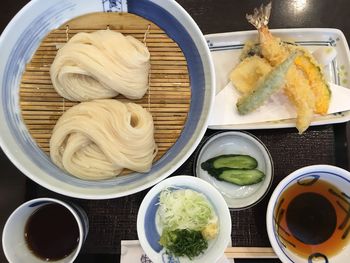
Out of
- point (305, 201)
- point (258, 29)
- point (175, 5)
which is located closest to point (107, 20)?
point (175, 5)

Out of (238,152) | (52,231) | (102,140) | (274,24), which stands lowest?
(52,231)

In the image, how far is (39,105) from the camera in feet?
5.90

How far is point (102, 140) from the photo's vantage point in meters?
1.67

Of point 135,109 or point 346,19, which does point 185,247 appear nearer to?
point 135,109

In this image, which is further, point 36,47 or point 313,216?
point 313,216

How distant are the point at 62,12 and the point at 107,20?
200 mm

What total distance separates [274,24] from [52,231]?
1554 mm

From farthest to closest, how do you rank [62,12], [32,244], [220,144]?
[220,144] < [32,244] < [62,12]

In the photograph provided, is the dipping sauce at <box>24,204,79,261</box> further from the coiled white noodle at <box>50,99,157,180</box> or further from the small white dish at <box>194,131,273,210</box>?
the small white dish at <box>194,131,273,210</box>

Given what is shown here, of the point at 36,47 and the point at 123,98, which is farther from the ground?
the point at 36,47

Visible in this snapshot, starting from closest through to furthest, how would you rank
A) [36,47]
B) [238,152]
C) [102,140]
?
[102,140], [36,47], [238,152]

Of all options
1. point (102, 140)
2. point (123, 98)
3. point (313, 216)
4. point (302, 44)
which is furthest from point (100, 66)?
point (313, 216)

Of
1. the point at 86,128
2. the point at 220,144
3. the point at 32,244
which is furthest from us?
the point at 220,144

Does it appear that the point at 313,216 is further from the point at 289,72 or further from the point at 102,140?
the point at 102,140
